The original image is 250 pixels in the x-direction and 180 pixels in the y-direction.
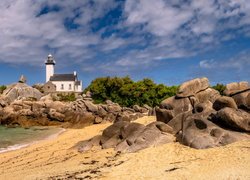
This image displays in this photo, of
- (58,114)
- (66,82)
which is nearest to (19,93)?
(58,114)

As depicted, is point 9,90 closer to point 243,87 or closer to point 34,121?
point 34,121

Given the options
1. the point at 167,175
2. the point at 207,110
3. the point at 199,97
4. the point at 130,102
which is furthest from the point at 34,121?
the point at 167,175

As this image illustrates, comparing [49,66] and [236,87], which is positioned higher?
[49,66]

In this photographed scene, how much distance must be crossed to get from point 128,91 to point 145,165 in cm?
5958

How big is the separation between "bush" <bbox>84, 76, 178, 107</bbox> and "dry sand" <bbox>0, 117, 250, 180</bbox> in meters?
52.6

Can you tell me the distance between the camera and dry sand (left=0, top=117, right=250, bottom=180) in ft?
46.5

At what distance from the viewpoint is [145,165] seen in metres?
16.2

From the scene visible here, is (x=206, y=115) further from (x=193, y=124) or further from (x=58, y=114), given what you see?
(x=58, y=114)

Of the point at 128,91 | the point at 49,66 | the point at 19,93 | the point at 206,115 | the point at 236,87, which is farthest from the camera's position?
the point at 49,66

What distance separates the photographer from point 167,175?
46.3ft

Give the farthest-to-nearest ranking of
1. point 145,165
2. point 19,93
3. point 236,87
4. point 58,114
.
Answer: point 19,93 → point 58,114 → point 236,87 → point 145,165

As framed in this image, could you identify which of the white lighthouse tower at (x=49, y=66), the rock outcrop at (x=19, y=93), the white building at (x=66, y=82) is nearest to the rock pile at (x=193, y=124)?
the rock outcrop at (x=19, y=93)

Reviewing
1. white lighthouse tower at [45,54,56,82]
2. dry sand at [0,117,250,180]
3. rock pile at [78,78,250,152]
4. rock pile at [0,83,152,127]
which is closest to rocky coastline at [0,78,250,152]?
rock pile at [78,78,250,152]

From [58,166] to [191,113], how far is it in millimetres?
10453
